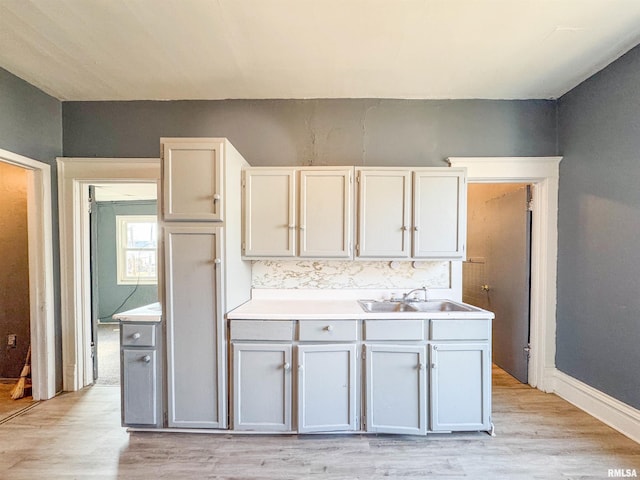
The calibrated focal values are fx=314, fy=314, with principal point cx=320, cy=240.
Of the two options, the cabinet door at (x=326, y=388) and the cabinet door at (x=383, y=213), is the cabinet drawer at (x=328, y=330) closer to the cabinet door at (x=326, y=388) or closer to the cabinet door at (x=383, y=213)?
the cabinet door at (x=326, y=388)

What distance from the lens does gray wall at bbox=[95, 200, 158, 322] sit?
591 cm

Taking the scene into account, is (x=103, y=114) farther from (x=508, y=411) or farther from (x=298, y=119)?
(x=508, y=411)

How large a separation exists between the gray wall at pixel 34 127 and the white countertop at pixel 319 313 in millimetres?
1921

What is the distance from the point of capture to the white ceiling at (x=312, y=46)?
182 centimetres

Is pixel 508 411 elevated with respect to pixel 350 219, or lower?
lower

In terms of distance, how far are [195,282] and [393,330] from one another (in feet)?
4.68

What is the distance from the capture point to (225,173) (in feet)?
7.23

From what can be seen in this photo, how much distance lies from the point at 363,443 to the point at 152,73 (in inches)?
125

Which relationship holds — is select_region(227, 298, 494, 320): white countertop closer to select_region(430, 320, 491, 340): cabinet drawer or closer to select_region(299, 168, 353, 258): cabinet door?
select_region(430, 320, 491, 340): cabinet drawer

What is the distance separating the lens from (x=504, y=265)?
332 cm

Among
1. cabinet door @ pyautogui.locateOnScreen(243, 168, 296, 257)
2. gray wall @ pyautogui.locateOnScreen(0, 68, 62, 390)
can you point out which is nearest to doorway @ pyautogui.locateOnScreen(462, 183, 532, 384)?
cabinet door @ pyautogui.locateOnScreen(243, 168, 296, 257)

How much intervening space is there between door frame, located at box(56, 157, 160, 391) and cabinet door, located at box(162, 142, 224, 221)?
0.86 meters

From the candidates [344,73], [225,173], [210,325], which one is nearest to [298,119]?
[344,73]

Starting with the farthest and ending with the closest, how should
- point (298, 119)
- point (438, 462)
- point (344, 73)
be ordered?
point (298, 119) < point (344, 73) < point (438, 462)
